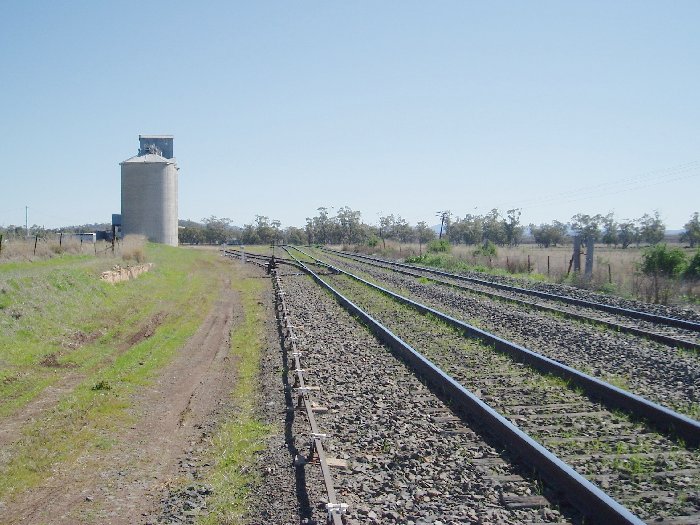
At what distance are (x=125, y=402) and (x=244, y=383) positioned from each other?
1.87 m

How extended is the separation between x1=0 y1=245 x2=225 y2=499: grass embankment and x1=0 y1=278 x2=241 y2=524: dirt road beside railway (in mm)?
240

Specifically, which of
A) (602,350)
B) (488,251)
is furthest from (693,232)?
(602,350)

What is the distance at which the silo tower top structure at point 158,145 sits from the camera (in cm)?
6938

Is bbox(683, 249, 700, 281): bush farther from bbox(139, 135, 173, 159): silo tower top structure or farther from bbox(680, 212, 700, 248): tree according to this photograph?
bbox(139, 135, 173, 159): silo tower top structure

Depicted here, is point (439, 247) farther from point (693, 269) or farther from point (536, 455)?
point (536, 455)

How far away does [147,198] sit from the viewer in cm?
6278

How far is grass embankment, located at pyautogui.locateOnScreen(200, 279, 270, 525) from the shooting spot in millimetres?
5514

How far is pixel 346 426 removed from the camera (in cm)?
752

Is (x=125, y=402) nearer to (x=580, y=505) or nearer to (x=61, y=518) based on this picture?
(x=61, y=518)

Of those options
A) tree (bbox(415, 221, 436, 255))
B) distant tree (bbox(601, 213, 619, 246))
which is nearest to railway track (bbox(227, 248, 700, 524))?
distant tree (bbox(601, 213, 619, 246))

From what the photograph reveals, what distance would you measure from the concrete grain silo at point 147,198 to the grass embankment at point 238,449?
172ft

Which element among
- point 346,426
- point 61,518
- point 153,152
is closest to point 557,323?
point 346,426

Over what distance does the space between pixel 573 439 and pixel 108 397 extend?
6.31 metres

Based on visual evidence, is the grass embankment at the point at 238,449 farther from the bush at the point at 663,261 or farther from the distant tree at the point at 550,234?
the distant tree at the point at 550,234
